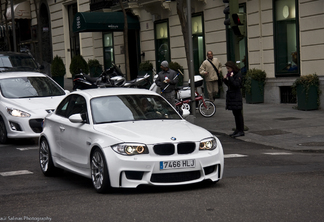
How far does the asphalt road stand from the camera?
19.4 ft

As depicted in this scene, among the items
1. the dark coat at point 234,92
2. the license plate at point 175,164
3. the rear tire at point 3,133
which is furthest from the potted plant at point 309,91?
the license plate at point 175,164

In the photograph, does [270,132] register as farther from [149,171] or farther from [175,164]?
[149,171]

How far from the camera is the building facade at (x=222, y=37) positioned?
18438mm

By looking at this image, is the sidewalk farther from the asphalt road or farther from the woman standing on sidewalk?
the asphalt road

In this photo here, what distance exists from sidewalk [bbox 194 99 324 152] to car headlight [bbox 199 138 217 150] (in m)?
4.59

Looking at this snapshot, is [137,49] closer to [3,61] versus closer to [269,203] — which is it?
[3,61]

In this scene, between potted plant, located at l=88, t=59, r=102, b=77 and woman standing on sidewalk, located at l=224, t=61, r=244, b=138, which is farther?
potted plant, located at l=88, t=59, r=102, b=77

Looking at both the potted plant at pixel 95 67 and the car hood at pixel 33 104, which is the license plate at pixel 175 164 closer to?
the car hood at pixel 33 104

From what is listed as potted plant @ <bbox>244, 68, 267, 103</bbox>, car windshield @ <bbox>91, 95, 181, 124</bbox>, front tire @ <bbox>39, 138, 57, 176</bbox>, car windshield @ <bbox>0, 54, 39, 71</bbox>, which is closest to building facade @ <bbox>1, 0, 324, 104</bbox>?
potted plant @ <bbox>244, 68, 267, 103</bbox>

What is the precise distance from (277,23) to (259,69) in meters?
1.71

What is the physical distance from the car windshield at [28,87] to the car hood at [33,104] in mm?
341

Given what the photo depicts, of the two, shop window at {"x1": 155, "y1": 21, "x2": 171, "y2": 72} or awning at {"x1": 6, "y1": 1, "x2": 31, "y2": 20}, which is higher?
awning at {"x1": 6, "y1": 1, "x2": 31, "y2": 20}

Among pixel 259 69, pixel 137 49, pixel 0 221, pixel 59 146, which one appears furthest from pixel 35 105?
pixel 137 49

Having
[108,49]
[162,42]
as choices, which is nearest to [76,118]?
[162,42]
